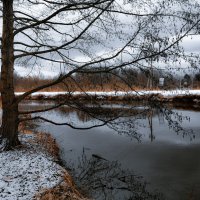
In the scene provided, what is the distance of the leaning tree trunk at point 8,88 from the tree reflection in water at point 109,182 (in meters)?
1.95

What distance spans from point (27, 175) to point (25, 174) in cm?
8

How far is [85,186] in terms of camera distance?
8148 millimetres

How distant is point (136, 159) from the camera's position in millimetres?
11484

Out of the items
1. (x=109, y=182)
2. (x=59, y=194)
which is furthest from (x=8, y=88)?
(x=59, y=194)

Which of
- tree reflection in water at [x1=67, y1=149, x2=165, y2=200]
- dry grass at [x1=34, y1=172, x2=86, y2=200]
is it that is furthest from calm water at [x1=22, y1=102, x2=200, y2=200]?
dry grass at [x1=34, y1=172, x2=86, y2=200]

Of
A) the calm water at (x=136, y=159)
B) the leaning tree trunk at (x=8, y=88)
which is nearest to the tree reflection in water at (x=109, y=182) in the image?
the calm water at (x=136, y=159)

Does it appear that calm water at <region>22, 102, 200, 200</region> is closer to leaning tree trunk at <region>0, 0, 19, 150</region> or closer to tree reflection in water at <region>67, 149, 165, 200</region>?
tree reflection in water at <region>67, 149, 165, 200</region>

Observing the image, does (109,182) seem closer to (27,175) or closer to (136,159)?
(27,175)

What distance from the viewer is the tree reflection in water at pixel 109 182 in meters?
7.82

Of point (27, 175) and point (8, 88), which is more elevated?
point (8, 88)

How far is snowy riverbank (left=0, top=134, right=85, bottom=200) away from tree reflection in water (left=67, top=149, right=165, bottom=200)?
99cm

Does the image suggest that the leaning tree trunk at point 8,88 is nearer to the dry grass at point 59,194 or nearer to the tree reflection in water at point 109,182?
the tree reflection in water at point 109,182

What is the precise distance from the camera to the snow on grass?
596cm

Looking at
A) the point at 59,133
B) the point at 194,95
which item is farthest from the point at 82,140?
the point at 194,95
